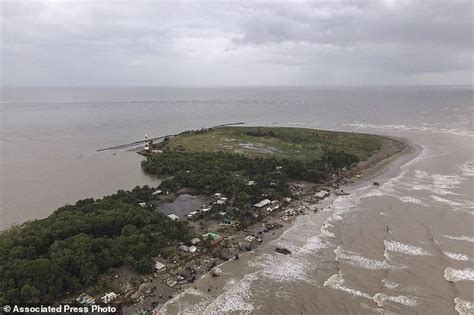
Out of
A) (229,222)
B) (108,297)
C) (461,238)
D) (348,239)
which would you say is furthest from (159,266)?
(461,238)

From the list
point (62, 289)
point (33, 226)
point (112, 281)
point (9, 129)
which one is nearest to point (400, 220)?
point (112, 281)

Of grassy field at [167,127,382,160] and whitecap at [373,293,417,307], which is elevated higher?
grassy field at [167,127,382,160]

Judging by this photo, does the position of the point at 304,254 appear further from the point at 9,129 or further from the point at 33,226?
the point at 9,129

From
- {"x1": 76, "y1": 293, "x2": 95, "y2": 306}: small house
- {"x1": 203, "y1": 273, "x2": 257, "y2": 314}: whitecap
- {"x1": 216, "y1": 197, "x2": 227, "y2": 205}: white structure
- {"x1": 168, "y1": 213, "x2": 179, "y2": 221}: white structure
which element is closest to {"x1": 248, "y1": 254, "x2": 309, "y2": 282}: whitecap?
{"x1": 203, "y1": 273, "x2": 257, "y2": 314}: whitecap

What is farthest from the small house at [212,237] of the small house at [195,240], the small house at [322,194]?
the small house at [322,194]

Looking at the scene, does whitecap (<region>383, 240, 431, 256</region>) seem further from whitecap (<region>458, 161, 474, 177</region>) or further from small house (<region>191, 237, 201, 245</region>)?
whitecap (<region>458, 161, 474, 177</region>)

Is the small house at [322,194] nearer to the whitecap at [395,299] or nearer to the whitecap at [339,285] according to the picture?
the whitecap at [339,285]

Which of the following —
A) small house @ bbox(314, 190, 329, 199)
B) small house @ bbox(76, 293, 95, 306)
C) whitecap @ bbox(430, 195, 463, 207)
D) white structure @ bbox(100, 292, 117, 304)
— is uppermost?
small house @ bbox(314, 190, 329, 199)

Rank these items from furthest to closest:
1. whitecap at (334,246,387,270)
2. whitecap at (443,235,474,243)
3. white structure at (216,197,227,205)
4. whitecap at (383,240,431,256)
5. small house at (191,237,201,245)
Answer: white structure at (216,197,227,205)
whitecap at (443,235,474,243)
small house at (191,237,201,245)
whitecap at (383,240,431,256)
whitecap at (334,246,387,270)
